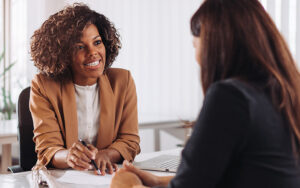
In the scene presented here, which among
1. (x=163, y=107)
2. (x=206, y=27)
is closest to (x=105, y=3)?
(x=163, y=107)

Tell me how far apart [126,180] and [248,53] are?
1.69 ft

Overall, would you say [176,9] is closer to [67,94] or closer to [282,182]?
[67,94]

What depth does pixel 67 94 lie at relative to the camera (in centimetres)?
173

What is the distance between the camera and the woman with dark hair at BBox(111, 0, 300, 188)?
702mm

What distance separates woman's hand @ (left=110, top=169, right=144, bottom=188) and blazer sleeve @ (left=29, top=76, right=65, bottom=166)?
1.89 ft

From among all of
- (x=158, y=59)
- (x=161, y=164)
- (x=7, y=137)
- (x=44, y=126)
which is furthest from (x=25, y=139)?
(x=158, y=59)

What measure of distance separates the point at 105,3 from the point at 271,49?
337cm

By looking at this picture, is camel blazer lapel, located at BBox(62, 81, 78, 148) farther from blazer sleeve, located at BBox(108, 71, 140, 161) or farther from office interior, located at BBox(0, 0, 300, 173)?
office interior, located at BBox(0, 0, 300, 173)

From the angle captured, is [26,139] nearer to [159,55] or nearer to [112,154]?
[112,154]

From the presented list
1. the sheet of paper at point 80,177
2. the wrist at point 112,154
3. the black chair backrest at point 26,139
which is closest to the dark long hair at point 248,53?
the sheet of paper at point 80,177

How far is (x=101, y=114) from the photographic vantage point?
1.77 metres

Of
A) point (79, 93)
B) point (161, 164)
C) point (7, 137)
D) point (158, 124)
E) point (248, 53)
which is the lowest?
point (158, 124)

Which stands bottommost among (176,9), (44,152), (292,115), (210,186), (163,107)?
(163,107)

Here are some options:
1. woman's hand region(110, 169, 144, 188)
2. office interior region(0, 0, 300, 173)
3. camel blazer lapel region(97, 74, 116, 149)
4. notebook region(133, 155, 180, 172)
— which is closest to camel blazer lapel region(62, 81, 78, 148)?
camel blazer lapel region(97, 74, 116, 149)
